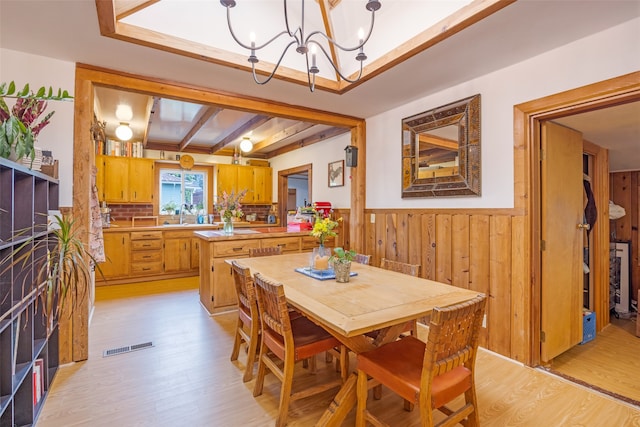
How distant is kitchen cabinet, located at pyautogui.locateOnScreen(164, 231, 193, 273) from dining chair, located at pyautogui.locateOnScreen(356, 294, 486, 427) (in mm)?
4540

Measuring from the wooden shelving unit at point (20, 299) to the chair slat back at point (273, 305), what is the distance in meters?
1.05

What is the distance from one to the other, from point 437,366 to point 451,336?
143 millimetres

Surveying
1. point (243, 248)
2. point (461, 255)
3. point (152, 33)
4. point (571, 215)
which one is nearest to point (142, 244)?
point (243, 248)

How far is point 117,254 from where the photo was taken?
484 centimetres

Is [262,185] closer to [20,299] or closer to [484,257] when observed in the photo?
[484,257]

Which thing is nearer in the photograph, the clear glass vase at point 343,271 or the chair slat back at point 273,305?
the chair slat back at point 273,305

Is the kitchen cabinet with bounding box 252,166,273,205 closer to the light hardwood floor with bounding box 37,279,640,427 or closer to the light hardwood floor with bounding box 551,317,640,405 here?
the light hardwood floor with bounding box 37,279,640,427

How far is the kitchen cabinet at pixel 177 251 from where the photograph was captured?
5.24 m

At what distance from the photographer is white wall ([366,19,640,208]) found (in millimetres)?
2020

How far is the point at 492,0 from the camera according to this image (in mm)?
1806

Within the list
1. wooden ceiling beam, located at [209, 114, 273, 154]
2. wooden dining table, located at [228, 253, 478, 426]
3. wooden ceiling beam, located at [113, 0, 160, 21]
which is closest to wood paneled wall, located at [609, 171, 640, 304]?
wooden dining table, located at [228, 253, 478, 426]

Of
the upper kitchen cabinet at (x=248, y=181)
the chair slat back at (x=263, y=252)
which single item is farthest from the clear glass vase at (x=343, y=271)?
the upper kitchen cabinet at (x=248, y=181)

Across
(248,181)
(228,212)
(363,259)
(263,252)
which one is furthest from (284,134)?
(363,259)

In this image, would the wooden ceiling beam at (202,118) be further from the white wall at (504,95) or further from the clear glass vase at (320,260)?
the clear glass vase at (320,260)
